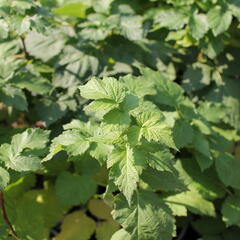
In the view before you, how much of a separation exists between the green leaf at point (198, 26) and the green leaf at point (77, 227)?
1.08 m

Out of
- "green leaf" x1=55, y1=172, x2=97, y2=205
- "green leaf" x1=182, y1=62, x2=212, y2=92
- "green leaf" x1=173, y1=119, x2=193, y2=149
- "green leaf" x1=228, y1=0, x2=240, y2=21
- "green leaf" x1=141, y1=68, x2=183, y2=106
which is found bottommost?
"green leaf" x1=55, y1=172, x2=97, y2=205

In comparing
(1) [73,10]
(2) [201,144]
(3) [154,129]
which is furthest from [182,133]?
(1) [73,10]

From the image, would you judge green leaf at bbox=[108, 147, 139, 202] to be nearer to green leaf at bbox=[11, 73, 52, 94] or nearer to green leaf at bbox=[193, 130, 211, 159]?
green leaf at bbox=[193, 130, 211, 159]

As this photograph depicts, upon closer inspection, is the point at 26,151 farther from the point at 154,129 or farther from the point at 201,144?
the point at 201,144

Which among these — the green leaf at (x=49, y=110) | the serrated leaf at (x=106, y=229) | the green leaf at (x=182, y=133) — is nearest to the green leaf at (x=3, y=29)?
the green leaf at (x=49, y=110)

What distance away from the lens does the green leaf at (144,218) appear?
1.41m

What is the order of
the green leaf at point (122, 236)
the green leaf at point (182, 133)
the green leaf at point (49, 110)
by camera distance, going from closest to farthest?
1. the green leaf at point (122, 236)
2. the green leaf at point (182, 133)
3. the green leaf at point (49, 110)

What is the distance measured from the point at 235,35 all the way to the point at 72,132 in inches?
55.6

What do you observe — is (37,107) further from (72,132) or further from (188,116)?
(188,116)

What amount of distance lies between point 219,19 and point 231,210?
975 mm

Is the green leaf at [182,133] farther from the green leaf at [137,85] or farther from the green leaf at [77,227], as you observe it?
the green leaf at [77,227]

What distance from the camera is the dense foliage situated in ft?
4.58

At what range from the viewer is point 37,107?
1985mm

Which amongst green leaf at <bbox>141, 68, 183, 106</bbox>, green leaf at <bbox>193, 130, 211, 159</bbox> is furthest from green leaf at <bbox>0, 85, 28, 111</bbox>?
green leaf at <bbox>193, 130, 211, 159</bbox>
